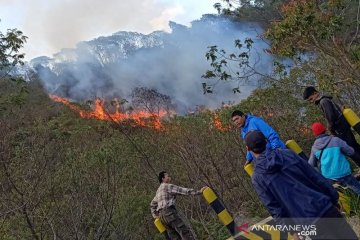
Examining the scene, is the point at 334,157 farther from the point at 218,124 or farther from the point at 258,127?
the point at 218,124

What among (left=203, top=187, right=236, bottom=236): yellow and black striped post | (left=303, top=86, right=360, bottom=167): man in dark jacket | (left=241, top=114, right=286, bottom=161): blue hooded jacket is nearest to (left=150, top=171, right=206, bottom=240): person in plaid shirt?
(left=203, top=187, right=236, bottom=236): yellow and black striped post

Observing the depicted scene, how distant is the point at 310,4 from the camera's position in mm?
8328

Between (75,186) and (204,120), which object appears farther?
(204,120)

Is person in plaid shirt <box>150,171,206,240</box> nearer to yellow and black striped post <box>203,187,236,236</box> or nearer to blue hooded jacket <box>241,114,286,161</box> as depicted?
yellow and black striped post <box>203,187,236,236</box>

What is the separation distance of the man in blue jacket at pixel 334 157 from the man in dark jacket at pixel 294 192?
1899mm

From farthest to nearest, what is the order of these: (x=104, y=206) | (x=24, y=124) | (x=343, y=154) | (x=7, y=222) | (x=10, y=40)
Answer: (x=24, y=124) < (x=10, y=40) < (x=104, y=206) < (x=7, y=222) < (x=343, y=154)

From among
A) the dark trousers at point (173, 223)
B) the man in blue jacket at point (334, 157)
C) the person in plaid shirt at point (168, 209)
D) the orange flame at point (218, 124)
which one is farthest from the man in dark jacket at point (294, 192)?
the orange flame at point (218, 124)

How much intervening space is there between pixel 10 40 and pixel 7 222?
14.0 ft

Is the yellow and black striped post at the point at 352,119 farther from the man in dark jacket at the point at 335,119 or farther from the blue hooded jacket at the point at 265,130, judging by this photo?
the blue hooded jacket at the point at 265,130

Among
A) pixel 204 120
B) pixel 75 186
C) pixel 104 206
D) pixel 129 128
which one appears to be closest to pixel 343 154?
pixel 104 206

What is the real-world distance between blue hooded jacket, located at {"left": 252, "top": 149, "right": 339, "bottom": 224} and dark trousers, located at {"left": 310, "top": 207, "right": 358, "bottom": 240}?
2.2 inches

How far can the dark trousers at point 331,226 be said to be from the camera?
3.21 m

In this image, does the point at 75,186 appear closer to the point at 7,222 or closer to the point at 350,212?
the point at 7,222

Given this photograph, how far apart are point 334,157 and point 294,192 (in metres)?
2.16
